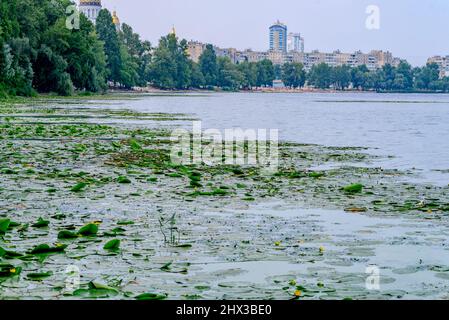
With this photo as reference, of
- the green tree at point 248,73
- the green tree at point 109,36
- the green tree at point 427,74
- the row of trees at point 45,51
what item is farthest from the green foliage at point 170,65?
the green tree at point 427,74

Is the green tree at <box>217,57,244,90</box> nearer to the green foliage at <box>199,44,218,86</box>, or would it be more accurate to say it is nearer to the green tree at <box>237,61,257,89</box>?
the green foliage at <box>199,44,218,86</box>

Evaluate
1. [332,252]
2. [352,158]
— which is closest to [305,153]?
[352,158]

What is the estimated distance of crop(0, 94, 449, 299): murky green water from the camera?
5992 mm

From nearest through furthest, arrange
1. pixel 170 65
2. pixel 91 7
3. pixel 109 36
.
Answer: pixel 109 36 < pixel 170 65 < pixel 91 7

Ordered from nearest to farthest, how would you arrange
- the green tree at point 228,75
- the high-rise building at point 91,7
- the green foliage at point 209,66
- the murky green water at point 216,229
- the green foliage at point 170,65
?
the murky green water at point 216,229, the green foliage at point 170,65, the green foliage at point 209,66, the high-rise building at point 91,7, the green tree at point 228,75

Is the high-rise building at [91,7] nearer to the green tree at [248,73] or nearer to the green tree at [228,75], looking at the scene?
the green tree at [228,75]

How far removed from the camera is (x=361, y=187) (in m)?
11.6

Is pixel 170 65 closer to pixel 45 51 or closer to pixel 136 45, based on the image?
pixel 136 45

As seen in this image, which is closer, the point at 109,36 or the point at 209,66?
the point at 109,36

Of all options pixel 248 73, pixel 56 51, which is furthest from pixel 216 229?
pixel 248 73

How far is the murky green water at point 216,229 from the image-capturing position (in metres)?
5.99

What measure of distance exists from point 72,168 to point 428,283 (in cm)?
902

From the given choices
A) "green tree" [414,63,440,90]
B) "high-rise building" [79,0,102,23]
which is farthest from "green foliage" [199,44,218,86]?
"green tree" [414,63,440,90]

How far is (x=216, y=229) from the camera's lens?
8.30 metres
